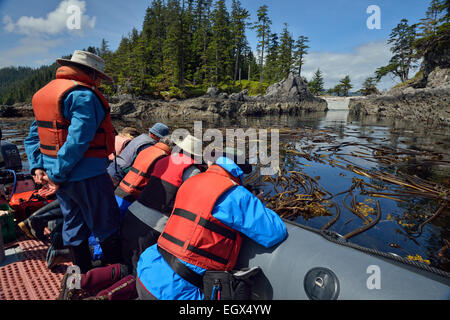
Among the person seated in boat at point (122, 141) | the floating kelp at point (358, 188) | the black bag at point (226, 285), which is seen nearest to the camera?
the black bag at point (226, 285)

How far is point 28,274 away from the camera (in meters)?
2.61

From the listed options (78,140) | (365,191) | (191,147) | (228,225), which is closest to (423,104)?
(365,191)

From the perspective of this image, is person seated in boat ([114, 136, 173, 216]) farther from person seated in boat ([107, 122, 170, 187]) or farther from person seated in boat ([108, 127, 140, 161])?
person seated in boat ([108, 127, 140, 161])

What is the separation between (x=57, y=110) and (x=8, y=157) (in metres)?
4.20

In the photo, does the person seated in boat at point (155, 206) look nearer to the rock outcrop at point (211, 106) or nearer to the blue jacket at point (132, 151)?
the blue jacket at point (132, 151)

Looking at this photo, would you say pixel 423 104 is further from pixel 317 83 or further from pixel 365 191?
pixel 317 83

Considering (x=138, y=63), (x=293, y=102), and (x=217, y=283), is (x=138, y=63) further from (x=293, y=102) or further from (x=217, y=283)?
(x=217, y=283)

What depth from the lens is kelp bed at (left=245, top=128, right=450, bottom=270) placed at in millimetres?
4398

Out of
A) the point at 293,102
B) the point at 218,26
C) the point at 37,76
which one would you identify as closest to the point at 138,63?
the point at 218,26

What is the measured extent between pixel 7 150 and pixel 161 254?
17.2 ft

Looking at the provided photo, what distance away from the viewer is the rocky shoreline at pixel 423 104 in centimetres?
1975

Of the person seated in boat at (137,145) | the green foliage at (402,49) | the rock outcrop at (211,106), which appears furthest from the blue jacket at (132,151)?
the green foliage at (402,49)

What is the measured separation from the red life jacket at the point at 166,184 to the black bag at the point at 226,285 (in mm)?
1083
